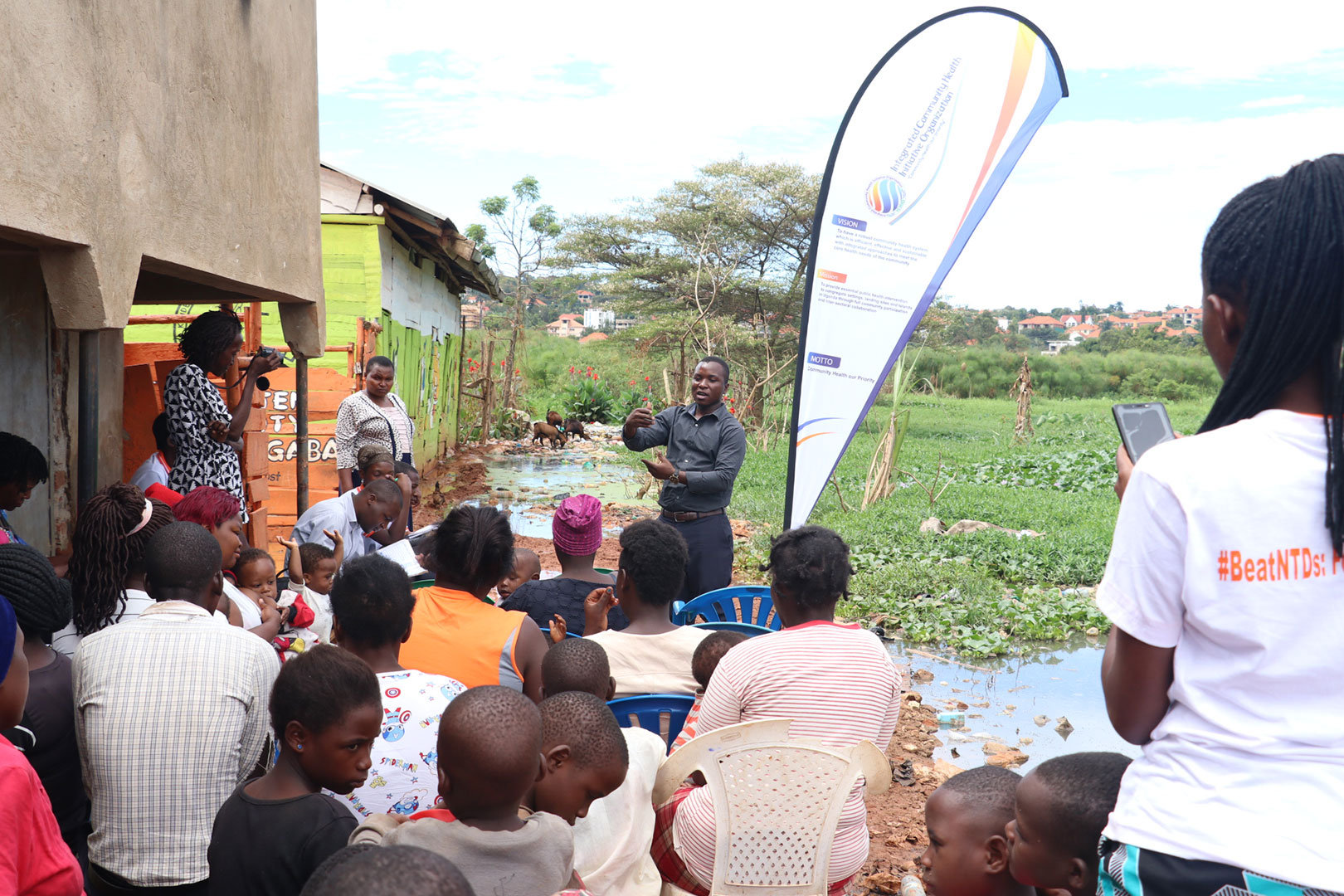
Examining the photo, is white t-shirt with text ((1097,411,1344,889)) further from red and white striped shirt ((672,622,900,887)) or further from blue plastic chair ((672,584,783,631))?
blue plastic chair ((672,584,783,631))

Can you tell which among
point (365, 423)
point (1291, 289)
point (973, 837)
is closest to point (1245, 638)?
point (1291, 289)

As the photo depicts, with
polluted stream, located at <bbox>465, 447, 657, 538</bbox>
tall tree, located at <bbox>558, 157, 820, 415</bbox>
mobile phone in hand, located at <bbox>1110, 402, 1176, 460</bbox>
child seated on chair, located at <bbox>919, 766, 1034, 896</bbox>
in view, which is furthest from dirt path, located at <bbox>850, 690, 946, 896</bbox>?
tall tree, located at <bbox>558, 157, 820, 415</bbox>

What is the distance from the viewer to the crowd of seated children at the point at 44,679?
2.30 m

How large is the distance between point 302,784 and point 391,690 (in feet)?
1.45

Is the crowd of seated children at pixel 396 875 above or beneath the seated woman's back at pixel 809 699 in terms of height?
above

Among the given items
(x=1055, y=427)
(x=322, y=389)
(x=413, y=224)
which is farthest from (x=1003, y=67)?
(x=1055, y=427)

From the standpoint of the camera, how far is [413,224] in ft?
36.3

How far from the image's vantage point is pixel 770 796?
8.12 ft

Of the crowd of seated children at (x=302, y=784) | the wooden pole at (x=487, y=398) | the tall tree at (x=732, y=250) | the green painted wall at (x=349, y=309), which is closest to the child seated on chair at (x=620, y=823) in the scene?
the crowd of seated children at (x=302, y=784)

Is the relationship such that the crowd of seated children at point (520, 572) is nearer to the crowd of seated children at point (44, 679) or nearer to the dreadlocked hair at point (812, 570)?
the dreadlocked hair at point (812, 570)

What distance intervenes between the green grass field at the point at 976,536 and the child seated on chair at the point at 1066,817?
5087 millimetres

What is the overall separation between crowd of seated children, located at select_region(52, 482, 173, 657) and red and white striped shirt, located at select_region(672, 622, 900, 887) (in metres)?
1.70

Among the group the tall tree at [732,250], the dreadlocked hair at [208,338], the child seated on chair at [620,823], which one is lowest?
the child seated on chair at [620,823]

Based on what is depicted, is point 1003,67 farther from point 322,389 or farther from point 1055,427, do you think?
point 1055,427
